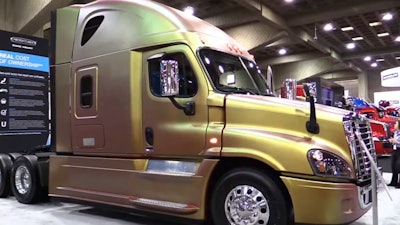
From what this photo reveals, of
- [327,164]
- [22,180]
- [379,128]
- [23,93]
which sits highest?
[23,93]

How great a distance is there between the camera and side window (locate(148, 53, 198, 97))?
4398 millimetres

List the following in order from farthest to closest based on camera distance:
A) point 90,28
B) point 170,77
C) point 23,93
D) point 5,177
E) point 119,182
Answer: point 23,93, point 5,177, point 90,28, point 119,182, point 170,77

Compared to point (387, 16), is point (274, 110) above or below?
below

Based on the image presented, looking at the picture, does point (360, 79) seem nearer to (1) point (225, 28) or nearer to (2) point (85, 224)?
(1) point (225, 28)

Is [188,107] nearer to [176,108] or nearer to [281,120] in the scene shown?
[176,108]

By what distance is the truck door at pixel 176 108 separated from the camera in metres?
4.31

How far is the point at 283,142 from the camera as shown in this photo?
3.79 meters

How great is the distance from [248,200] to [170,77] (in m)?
1.40

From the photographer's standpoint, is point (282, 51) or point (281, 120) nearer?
point (281, 120)

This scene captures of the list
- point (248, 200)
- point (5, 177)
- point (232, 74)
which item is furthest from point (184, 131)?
point (5, 177)

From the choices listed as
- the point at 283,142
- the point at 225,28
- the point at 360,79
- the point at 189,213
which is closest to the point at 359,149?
the point at 283,142

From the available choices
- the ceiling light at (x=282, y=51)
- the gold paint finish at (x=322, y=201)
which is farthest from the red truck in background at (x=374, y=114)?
the ceiling light at (x=282, y=51)

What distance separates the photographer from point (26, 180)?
21.4 ft

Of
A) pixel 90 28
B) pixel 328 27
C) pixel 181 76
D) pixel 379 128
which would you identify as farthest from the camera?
pixel 328 27
